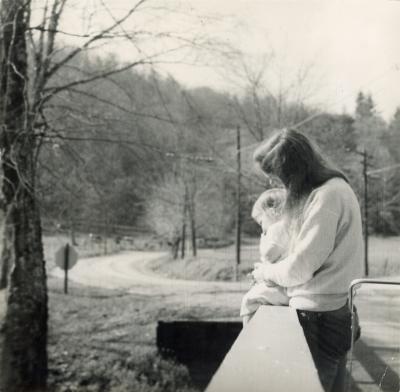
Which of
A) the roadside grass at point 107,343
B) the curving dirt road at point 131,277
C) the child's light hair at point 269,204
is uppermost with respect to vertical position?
the child's light hair at point 269,204

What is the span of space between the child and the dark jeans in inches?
3.5

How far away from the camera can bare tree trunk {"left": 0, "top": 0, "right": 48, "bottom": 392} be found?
3799 mm

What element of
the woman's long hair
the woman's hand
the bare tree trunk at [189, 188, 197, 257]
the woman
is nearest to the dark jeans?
the woman

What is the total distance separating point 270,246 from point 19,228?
3.18m

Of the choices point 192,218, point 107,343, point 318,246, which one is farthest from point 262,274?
point 107,343

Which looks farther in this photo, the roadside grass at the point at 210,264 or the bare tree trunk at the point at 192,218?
the roadside grass at the point at 210,264

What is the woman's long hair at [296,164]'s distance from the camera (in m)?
1.17

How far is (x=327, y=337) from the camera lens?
1.16 metres

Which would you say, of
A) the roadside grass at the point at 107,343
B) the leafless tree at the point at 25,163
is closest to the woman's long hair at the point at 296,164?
the leafless tree at the point at 25,163

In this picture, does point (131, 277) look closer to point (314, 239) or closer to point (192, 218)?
point (192, 218)

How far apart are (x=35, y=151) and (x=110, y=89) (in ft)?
4.03

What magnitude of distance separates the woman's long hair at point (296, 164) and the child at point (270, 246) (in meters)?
0.06

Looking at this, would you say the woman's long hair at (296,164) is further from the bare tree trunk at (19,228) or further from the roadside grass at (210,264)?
the roadside grass at (210,264)

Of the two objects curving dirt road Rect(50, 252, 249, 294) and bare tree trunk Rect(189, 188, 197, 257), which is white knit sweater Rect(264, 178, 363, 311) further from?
bare tree trunk Rect(189, 188, 197, 257)
